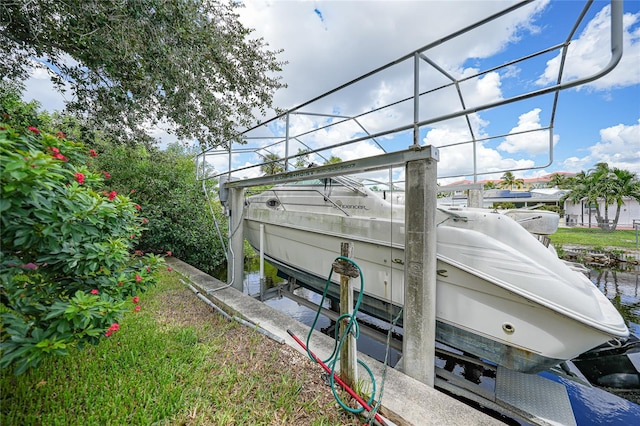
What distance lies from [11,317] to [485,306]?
3.33 meters

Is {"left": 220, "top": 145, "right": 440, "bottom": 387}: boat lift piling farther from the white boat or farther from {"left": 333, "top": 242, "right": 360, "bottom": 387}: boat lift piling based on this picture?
{"left": 333, "top": 242, "right": 360, "bottom": 387}: boat lift piling

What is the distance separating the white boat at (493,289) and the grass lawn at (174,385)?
1.28 metres

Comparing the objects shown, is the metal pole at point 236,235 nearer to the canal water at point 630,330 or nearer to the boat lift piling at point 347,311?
the canal water at point 630,330

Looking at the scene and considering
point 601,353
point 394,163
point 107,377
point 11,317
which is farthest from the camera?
point 601,353

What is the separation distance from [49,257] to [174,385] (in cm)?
142

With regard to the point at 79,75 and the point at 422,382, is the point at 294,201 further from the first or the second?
the point at 79,75

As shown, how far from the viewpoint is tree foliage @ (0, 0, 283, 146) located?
2881 millimetres

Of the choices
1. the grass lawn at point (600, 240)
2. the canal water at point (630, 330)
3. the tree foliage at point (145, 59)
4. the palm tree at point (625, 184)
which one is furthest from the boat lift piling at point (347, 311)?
the palm tree at point (625, 184)

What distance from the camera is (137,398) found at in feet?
6.51

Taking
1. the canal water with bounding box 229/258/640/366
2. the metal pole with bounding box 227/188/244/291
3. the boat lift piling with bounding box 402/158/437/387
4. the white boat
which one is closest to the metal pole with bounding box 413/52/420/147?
the boat lift piling with bounding box 402/158/437/387

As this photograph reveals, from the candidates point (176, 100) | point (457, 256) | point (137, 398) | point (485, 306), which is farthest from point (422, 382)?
point (176, 100)

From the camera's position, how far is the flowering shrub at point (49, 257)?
119cm

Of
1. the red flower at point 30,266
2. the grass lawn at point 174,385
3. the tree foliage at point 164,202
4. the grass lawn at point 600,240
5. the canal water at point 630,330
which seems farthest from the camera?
the grass lawn at point 600,240

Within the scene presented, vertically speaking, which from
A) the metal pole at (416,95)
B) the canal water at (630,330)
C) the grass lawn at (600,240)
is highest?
the metal pole at (416,95)
